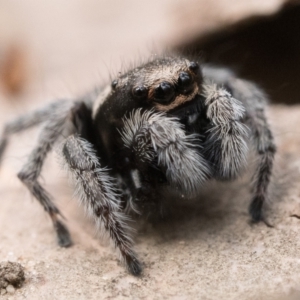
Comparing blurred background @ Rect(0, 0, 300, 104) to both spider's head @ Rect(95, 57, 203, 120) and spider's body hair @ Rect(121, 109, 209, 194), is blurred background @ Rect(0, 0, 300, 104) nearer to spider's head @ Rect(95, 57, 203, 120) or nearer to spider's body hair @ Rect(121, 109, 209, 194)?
spider's head @ Rect(95, 57, 203, 120)

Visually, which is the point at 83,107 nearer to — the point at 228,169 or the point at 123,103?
the point at 123,103

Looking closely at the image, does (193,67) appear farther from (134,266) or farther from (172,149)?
(134,266)

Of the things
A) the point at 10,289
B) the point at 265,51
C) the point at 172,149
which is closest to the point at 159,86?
the point at 172,149

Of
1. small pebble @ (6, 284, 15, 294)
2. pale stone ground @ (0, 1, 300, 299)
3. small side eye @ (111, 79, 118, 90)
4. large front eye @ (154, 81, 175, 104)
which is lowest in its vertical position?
pale stone ground @ (0, 1, 300, 299)

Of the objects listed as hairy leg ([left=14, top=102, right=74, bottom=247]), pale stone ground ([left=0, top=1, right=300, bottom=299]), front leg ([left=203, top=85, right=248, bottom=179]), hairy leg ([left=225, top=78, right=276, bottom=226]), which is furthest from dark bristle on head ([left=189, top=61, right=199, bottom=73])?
hairy leg ([left=14, top=102, right=74, bottom=247])

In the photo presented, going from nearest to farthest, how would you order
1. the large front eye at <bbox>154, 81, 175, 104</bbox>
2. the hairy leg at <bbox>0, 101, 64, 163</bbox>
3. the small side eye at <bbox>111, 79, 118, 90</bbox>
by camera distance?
the large front eye at <bbox>154, 81, 175, 104</bbox>, the small side eye at <bbox>111, 79, 118, 90</bbox>, the hairy leg at <bbox>0, 101, 64, 163</bbox>

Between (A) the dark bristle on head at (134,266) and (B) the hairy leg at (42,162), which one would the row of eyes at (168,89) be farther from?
(A) the dark bristle on head at (134,266)

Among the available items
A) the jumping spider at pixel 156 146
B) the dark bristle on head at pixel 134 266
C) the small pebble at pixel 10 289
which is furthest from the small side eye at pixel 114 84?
the small pebble at pixel 10 289
